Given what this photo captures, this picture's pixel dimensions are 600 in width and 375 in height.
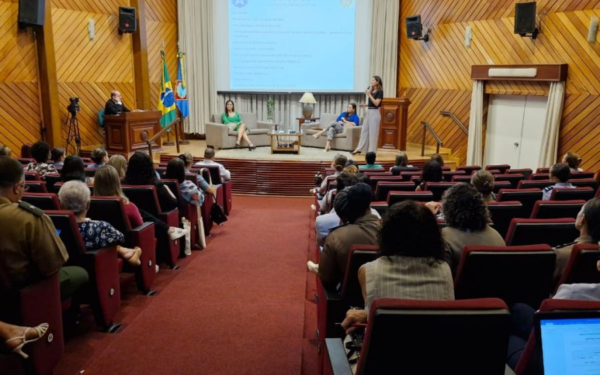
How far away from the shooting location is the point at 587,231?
7.97 ft

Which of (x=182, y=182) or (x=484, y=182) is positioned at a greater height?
(x=484, y=182)

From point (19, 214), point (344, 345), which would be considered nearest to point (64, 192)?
A: point (19, 214)

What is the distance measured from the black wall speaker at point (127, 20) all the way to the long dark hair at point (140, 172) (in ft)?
21.6

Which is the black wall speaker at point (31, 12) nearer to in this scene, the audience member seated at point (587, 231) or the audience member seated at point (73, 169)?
the audience member seated at point (73, 169)

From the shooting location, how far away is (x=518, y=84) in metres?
8.73

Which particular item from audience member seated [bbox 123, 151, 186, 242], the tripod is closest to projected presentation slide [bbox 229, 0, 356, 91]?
the tripod

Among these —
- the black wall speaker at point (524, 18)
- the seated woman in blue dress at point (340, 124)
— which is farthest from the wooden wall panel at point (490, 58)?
the seated woman in blue dress at point (340, 124)

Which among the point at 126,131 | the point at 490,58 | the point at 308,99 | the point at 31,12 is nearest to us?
the point at 31,12

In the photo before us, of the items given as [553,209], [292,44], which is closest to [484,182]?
[553,209]

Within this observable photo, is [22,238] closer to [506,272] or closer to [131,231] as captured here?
[131,231]

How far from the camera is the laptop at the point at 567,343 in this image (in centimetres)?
125

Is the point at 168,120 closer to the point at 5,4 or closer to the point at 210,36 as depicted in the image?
the point at 210,36

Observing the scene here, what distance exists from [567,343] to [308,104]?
10607mm

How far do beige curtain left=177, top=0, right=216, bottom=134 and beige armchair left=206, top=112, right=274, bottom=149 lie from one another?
1.16 metres
